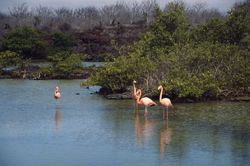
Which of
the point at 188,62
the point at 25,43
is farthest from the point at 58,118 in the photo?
the point at 25,43

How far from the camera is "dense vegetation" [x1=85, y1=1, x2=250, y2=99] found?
65.4 feet

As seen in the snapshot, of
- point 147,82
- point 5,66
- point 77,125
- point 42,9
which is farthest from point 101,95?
point 42,9

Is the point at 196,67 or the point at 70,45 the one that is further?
the point at 70,45

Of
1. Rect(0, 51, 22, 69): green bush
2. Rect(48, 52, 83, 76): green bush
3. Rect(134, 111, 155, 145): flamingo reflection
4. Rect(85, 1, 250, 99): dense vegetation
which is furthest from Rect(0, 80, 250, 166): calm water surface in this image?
Rect(0, 51, 22, 69): green bush

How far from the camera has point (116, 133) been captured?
45.0 ft

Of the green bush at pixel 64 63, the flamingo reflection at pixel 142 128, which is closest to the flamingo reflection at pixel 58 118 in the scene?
the flamingo reflection at pixel 142 128

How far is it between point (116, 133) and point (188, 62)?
8.10 meters

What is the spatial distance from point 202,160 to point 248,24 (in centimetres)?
1503

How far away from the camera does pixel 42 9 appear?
8219 centimetres

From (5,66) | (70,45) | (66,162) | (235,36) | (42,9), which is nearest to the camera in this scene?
(66,162)

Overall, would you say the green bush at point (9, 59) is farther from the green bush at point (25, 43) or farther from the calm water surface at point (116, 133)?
the calm water surface at point (116, 133)

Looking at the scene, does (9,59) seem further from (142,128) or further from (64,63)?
(142,128)

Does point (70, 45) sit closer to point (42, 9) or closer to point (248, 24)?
point (248, 24)

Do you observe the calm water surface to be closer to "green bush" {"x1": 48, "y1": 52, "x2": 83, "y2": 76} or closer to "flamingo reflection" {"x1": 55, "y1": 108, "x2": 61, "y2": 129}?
"flamingo reflection" {"x1": 55, "y1": 108, "x2": 61, "y2": 129}
